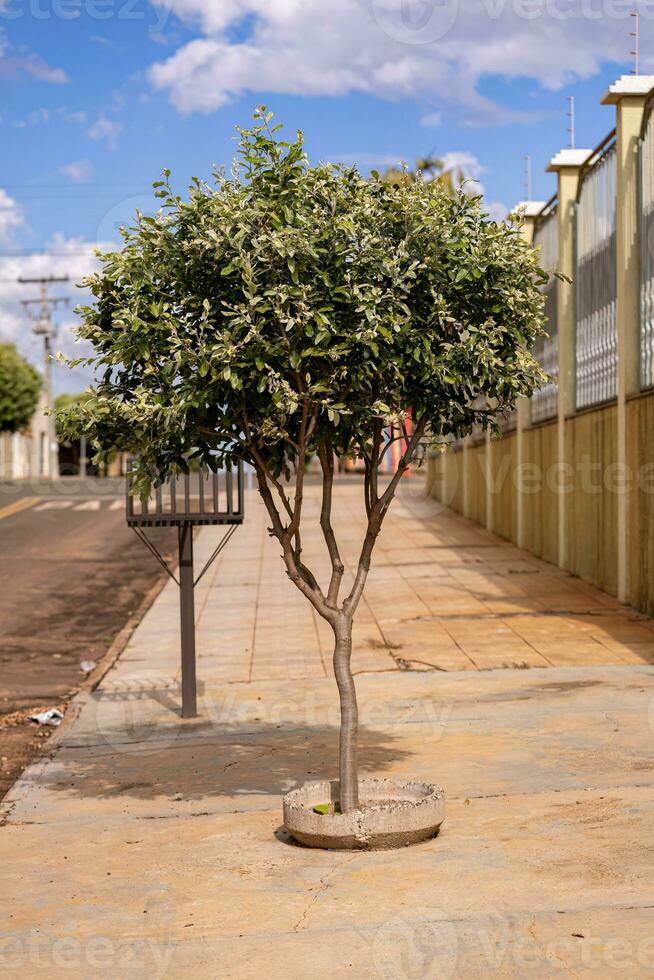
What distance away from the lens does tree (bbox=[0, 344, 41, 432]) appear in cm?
7456

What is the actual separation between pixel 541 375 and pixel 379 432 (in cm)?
105

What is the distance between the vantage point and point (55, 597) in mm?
20609

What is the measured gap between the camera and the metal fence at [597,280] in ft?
56.5

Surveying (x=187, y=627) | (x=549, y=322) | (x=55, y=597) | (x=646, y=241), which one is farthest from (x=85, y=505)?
(x=187, y=627)

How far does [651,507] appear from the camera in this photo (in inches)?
593

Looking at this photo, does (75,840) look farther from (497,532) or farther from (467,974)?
(497,532)

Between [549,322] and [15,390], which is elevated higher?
[15,390]

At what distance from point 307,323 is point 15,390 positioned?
7114cm

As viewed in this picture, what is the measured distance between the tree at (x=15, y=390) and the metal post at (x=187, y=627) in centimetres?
6556

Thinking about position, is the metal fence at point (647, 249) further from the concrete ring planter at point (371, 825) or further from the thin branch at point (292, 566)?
the concrete ring planter at point (371, 825)

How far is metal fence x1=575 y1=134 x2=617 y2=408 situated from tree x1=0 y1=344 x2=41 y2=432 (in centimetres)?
5980

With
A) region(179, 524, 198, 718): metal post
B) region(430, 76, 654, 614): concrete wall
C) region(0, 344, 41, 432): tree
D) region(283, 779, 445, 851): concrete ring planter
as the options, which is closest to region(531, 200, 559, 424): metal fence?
region(430, 76, 654, 614): concrete wall

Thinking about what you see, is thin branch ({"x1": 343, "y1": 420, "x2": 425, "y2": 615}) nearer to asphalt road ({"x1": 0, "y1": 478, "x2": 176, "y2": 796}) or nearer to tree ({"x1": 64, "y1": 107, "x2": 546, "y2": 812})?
tree ({"x1": 64, "y1": 107, "x2": 546, "y2": 812})

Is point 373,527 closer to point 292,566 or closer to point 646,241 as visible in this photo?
point 292,566
